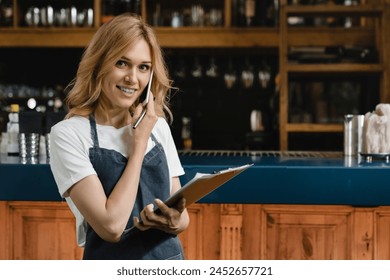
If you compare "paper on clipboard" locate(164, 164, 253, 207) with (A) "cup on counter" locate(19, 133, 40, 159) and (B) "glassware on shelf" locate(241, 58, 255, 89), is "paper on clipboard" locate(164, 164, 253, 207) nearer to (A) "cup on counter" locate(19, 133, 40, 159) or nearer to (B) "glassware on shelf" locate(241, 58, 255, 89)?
(A) "cup on counter" locate(19, 133, 40, 159)

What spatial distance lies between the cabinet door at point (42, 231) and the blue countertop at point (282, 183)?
0.07 meters

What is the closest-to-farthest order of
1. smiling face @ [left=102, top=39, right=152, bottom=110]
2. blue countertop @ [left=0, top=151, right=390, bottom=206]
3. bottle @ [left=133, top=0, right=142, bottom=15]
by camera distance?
smiling face @ [left=102, top=39, right=152, bottom=110] → blue countertop @ [left=0, top=151, right=390, bottom=206] → bottle @ [left=133, top=0, right=142, bottom=15]

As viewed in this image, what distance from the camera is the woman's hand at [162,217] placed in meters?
1.33

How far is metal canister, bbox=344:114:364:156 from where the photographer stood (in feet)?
9.15

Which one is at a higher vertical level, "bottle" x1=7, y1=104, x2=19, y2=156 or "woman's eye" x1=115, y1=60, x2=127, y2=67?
"woman's eye" x1=115, y1=60, x2=127, y2=67

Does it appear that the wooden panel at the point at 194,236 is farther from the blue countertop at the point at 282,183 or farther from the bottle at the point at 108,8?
the bottle at the point at 108,8

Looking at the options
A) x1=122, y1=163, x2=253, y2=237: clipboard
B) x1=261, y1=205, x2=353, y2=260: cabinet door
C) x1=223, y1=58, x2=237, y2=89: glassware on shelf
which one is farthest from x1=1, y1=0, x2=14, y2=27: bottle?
x1=122, y1=163, x2=253, y2=237: clipboard

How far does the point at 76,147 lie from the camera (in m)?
1.38

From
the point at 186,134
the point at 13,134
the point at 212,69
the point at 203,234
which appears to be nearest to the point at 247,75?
the point at 212,69

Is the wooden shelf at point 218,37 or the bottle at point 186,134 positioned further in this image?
the bottle at point 186,134

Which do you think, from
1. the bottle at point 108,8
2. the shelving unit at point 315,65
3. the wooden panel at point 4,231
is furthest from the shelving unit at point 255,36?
the wooden panel at point 4,231

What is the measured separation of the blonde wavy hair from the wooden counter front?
41.5 inches
